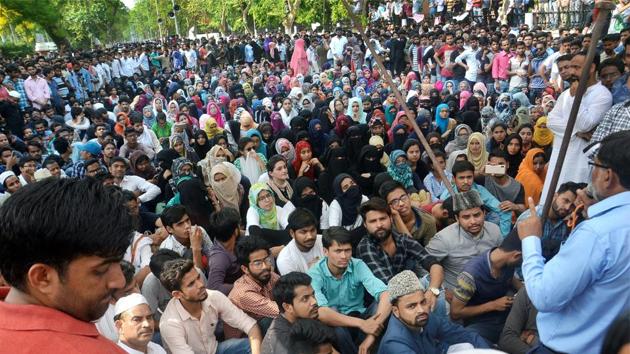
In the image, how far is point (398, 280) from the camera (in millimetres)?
2746

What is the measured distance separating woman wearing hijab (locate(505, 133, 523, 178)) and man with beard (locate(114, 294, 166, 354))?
13.0ft

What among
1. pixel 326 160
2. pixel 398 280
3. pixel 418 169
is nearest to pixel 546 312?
pixel 398 280

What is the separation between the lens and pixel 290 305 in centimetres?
279

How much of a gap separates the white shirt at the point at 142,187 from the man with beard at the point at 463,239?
320 centimetres

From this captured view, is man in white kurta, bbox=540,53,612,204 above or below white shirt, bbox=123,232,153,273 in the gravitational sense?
above

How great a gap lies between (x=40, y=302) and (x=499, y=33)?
42.2ft

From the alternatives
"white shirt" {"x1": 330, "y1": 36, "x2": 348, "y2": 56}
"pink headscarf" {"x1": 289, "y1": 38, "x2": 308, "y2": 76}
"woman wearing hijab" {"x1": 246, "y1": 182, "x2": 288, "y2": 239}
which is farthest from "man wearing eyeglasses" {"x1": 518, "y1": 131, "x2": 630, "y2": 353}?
"white shirt" {"x1": 330, "y1": 36, "x2": 348, "y2": 56}

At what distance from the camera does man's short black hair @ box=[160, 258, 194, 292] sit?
9.57 feet

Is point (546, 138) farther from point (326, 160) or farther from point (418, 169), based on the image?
point (326, 160)

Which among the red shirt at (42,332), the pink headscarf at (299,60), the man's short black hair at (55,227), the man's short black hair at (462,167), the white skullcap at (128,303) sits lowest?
the white skullcap at (128,303)

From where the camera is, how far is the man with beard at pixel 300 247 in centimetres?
367

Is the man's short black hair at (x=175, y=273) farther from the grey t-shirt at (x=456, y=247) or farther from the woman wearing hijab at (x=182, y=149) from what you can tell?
the woman wearing hijab at (x=182, y=149)

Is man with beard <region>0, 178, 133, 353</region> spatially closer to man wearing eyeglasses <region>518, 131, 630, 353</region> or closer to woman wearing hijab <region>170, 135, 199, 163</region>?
man wearing eyeglasses <region>518, 131, 630, 353</region>

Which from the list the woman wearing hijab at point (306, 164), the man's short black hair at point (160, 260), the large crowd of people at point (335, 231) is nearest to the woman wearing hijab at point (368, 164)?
the large crowd of people at point (335, 231)
